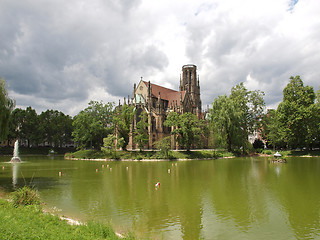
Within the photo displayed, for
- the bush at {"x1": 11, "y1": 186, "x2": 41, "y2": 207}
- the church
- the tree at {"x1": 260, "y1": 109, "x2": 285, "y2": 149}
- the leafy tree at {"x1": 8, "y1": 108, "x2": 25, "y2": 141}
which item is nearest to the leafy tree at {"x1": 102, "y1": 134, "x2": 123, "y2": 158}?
the church

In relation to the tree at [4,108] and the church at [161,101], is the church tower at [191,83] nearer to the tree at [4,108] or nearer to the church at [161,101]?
the church at [161,101]

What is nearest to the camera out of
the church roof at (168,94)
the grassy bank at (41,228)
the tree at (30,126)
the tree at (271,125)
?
the grassy bank at (41,228)

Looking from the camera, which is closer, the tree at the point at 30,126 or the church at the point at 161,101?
the church at the point at 161,101

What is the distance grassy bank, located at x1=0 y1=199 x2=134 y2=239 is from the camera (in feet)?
23.0

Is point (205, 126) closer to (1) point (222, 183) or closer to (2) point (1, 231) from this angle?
(1) point (222, 183)

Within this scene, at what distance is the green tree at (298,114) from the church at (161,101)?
91.5 feet

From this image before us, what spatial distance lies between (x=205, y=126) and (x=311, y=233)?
47.6 meters

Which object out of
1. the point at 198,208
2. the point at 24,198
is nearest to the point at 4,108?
the point at 24,198

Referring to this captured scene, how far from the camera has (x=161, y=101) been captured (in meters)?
77.0

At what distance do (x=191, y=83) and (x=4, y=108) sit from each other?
254 feet

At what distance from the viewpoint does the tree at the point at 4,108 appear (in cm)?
1903

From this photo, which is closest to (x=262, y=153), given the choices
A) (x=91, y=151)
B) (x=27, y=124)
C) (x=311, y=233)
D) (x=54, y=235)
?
(x=91, y=151)

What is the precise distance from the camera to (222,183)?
63.9 feet

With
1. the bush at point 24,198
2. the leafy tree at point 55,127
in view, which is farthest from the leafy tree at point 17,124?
the bush at point 24,198
